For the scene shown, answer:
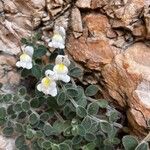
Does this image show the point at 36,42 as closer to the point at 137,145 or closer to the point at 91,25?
the point at 91,25

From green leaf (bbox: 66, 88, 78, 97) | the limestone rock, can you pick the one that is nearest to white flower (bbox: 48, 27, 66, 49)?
green leaf (bbox: 66, 88, 78, 97)

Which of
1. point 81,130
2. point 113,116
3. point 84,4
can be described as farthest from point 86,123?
point 84,4

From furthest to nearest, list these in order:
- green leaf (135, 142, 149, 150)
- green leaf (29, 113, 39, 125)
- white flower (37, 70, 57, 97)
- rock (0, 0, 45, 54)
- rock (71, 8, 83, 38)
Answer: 1. rock (0, 0, 45, 54)
2. rock (71, 8, 83, 38)
3. green leaf (29, 113, 39, 125)
4. white flower (37, 70, 57, 97)
5. green leaf (135, 142, 149, 150)

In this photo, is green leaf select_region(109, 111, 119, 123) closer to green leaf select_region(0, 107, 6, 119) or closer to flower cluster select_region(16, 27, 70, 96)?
flower cluster select_region(16, 27, 70, 96)

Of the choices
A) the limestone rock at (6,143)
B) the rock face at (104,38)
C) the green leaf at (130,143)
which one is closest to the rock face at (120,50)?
the rock face at (104,38)

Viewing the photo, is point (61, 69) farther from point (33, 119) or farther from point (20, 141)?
point (20, 141)

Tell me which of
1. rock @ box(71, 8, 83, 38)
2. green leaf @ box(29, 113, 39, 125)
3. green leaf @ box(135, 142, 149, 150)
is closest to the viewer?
green leaf @ box(135, 142, 149, 150)

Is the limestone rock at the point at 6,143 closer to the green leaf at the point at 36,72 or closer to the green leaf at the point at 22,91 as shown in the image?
the green leaf at the point at 22,91
